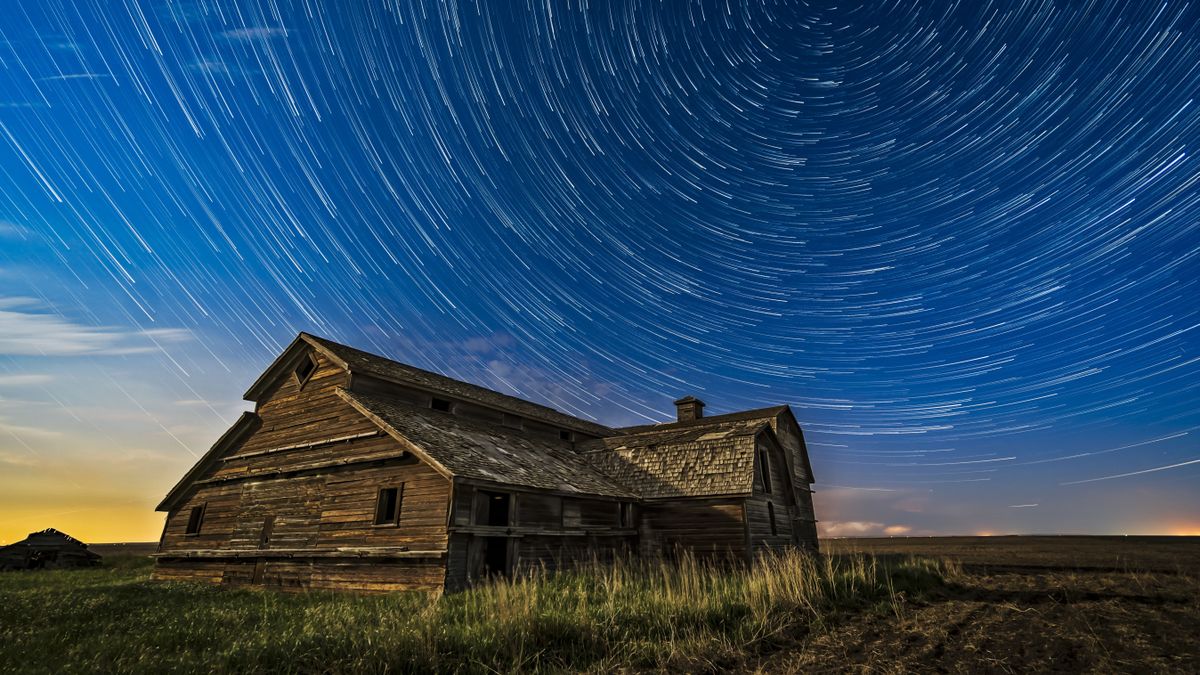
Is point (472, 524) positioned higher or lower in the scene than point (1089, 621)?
higher

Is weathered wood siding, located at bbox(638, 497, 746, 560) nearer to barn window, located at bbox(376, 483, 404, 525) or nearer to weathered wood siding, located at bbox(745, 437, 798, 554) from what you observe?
weathered wood siding, located at bbox(745, 437, 798, 554)

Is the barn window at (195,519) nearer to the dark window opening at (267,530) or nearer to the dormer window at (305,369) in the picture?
the dark window opening at (267,530)

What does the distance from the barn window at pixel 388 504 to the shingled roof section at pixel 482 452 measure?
71.6 inches

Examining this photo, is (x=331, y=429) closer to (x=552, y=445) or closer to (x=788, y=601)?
(x=552, y=445)

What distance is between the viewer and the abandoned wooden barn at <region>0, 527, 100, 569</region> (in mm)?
30438

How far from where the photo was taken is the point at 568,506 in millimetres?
19938

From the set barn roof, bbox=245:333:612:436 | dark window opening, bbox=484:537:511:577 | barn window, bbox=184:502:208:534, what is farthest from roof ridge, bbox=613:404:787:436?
barn window, bbox=184:502:208:534

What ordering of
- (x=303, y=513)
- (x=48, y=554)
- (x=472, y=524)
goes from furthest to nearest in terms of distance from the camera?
(x=48, y=554)
(x=303, y=513)
(x=472, y=524)

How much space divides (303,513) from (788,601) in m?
16.6

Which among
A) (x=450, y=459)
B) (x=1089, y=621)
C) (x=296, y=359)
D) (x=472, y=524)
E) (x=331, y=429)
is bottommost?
(x=1089, y=621)

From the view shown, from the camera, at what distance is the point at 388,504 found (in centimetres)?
1756

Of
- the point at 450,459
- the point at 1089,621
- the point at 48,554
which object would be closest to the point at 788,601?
the point at 1089,621

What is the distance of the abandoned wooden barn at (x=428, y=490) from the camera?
54.6 feet

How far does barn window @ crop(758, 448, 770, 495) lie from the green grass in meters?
10.7
